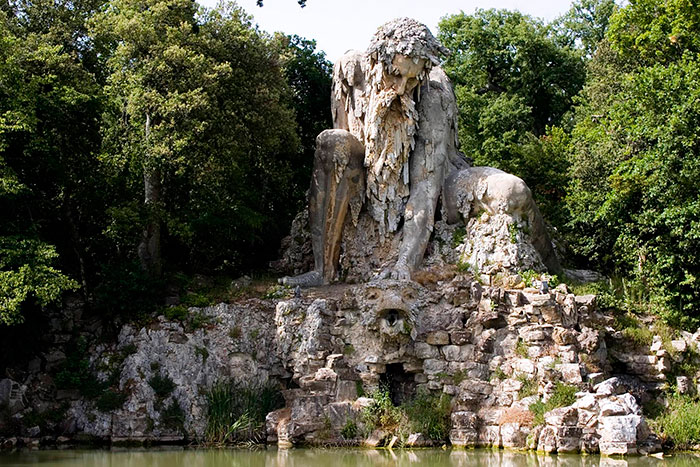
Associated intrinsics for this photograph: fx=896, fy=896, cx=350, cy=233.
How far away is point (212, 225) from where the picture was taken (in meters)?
18.0

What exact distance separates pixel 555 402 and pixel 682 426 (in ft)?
6.05

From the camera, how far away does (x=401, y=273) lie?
610 inches

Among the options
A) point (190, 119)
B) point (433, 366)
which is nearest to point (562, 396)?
point (433, 366)

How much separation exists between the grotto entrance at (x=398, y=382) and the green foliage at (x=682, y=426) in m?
3.79

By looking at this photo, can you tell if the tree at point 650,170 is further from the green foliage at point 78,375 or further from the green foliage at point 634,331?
the green foliage at point 78,375

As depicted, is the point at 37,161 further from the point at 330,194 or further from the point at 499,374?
the point at 499,374

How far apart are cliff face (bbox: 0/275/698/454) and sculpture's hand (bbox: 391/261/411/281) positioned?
37 cm

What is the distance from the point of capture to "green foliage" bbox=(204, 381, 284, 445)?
14.1 metres

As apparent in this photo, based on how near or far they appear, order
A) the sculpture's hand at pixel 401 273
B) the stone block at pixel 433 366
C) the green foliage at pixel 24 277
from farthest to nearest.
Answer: the sculpture's hand at pixel 401 273 < the stone block at pixel 433 366 < the green foliage at pixel 24 277

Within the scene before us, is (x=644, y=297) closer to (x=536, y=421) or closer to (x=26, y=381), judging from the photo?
(x=536, y=421)

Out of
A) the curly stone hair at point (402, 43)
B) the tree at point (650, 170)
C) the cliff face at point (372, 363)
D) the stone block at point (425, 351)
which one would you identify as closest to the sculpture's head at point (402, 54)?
the curly stone hair at point (402, 43)

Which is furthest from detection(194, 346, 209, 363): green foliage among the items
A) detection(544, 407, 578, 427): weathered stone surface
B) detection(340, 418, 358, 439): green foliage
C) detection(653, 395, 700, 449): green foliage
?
detection(653, 395, 700, 449): green foliage

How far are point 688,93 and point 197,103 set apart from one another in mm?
9090

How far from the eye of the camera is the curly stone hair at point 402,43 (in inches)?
623
